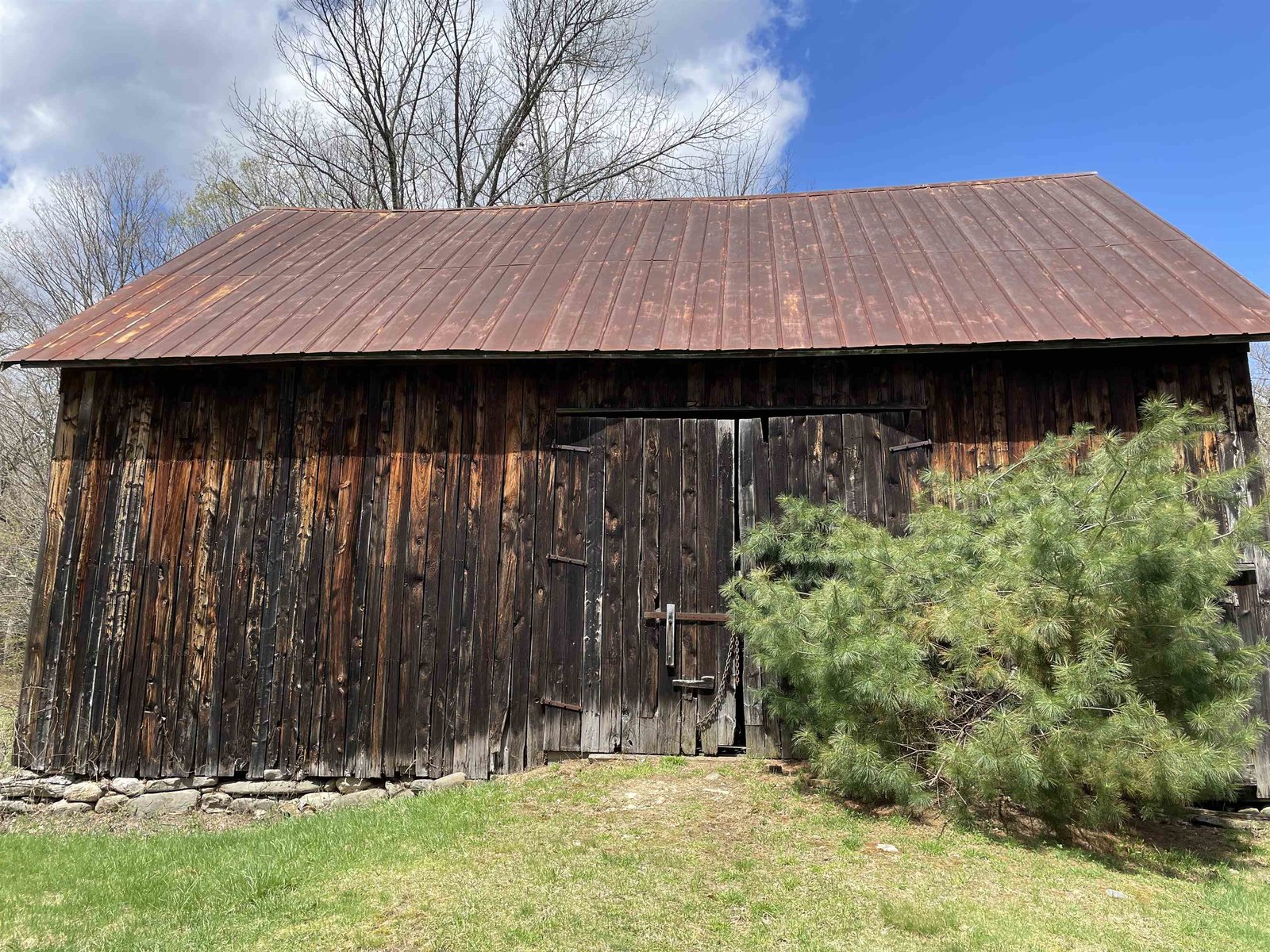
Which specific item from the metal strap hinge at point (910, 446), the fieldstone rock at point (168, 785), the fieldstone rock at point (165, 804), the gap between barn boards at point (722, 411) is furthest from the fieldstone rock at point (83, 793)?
the metal strap hinge at point (910, 446)

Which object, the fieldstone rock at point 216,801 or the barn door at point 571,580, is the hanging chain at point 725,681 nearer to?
the barn door at point 571,580

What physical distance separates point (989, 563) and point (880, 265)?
3.69 meters

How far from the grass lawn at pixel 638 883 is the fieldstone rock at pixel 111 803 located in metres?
0.99

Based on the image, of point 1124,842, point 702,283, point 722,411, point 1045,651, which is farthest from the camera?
point 702,283

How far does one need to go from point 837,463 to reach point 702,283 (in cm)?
222

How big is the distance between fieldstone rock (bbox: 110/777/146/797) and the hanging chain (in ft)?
15.0

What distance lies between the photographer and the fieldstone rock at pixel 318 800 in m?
6.40

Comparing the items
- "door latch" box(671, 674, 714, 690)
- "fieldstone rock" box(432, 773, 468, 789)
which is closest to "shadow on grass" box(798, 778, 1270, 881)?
"door latch" box(671, 674, 714, 690)

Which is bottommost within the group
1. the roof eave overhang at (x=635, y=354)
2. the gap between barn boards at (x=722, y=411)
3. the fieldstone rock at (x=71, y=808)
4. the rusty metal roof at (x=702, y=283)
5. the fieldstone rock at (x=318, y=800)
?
the fieldstone rock at (x=71, y=808)

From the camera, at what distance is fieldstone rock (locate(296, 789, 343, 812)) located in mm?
6398

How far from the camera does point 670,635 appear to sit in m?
6.19

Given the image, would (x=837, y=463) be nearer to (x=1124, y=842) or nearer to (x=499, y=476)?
(x=499, y=476)

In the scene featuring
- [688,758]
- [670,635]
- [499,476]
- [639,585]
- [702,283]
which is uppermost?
[702,283]

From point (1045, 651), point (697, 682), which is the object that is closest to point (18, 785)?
point (697, 682)
